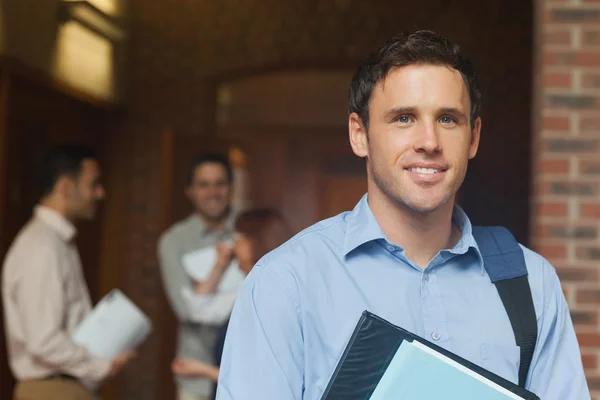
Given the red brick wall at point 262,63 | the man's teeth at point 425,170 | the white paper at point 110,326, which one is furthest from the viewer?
the red brick wall at point 262,63

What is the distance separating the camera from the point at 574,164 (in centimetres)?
259

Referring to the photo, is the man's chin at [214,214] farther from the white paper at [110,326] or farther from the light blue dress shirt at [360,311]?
the light blue dress shirt at [360,311]

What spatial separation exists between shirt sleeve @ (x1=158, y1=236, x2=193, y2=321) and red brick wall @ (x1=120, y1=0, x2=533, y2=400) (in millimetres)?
1978

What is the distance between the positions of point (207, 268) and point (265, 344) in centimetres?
272

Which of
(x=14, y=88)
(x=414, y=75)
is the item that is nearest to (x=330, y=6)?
(x=14, y=88)

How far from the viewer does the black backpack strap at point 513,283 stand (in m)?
1.40

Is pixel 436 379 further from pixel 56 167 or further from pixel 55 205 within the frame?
pixel 56 167

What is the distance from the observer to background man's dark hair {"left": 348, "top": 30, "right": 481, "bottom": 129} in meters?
1.46

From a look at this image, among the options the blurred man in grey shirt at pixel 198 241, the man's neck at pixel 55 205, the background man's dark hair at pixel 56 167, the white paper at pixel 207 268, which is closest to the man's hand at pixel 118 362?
the blurred man in grey shirt at pixel 198 241

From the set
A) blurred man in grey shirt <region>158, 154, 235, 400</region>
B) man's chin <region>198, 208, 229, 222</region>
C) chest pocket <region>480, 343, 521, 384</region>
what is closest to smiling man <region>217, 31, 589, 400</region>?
chest pocket <region>480, 343, 521, 384</region>

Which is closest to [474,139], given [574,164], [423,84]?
[423,84]

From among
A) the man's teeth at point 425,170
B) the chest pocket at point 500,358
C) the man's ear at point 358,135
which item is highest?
the man's ear at point 358,135

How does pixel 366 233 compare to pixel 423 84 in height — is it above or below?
below

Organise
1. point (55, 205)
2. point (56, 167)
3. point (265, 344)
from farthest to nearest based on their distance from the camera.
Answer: point (56, 167)
point (55, 205)
point (265, 344)
